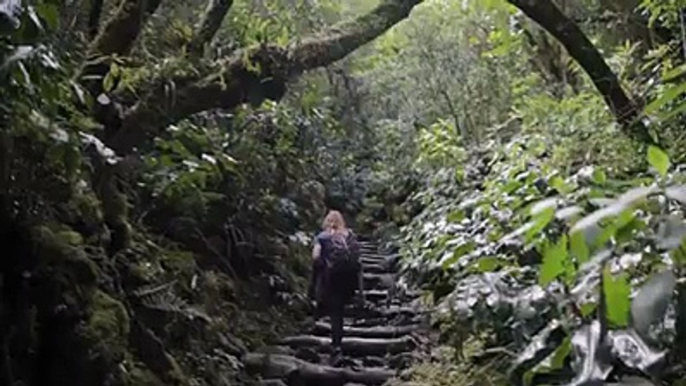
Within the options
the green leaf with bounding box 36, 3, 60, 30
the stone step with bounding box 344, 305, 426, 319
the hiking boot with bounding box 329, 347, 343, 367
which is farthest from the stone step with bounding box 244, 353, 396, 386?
the green leaf with bounding box 36, 3, 60, 30

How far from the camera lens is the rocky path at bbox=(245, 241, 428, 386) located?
19.5 ft

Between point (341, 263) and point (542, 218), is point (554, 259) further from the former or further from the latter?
point (341, 263)

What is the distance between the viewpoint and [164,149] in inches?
243

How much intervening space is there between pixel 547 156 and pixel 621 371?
573 cm

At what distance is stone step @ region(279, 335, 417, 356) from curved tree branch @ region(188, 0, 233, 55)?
8.36ft

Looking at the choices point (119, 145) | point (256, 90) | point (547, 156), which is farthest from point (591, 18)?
point (119, 145)

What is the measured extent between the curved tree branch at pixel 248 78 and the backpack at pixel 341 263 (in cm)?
141

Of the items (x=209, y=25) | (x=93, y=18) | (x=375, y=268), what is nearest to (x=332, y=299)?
(x=209, y=25)

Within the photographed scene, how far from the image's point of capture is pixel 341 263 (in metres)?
6.37

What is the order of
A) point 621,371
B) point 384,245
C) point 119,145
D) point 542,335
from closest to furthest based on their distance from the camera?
point 621,371 → point 542,335 → point 119,145 → point 384,245

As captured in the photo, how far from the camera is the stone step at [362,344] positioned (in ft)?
21.7

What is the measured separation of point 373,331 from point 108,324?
142 inches

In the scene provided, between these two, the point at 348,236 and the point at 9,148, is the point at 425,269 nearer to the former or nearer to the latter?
the point at 348,236

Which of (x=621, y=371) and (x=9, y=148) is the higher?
(x=9, y=148)
